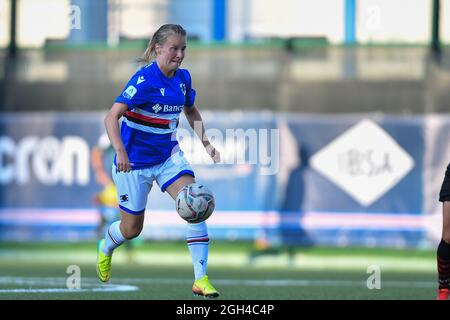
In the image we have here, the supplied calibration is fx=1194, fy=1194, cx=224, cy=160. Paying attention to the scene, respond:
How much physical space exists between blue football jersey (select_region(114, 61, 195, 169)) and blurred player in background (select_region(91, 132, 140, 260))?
5.58m

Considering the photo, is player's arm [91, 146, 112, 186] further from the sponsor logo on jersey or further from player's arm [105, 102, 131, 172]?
player's arm [105, 102, 131, 172]

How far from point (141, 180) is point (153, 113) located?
512mm

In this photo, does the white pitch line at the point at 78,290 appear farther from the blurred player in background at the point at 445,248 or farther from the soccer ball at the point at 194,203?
the blurred player in background at the point at 445,248

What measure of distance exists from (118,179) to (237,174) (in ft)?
17.7

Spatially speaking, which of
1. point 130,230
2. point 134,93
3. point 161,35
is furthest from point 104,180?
point 161,35

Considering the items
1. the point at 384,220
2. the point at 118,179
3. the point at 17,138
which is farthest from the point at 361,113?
the point at 118,179

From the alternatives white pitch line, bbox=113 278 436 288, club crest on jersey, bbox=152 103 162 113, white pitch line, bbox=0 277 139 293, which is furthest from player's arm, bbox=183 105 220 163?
white pitch line, bbox=113 278 436 288

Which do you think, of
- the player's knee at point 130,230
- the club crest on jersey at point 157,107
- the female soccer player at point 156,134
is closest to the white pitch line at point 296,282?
the player's knee at point 130,230

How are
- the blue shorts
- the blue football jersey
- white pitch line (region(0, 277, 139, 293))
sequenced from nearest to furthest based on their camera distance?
the blue football jersey, the blue shorts, white pitch line (region(0, 277, 139, 293))

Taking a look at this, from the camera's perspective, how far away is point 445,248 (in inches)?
345

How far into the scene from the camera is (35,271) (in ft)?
Answer: 40.8

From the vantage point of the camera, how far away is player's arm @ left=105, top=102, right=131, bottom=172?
791 cm

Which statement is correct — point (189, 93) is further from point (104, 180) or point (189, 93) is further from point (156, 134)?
point (104, 180)
